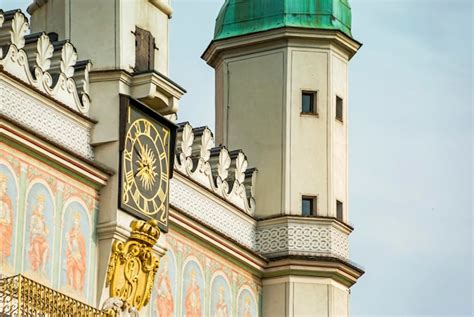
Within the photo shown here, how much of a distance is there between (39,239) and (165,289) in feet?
10.9

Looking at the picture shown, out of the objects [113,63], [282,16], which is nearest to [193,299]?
[113,63]

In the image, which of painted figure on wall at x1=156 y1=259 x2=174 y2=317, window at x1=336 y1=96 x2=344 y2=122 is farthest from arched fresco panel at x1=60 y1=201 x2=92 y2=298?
window at x1=336 y1=96 x2=344 y2=122

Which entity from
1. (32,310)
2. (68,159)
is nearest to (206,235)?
(68,159)

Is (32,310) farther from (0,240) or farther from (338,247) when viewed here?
(338,247)

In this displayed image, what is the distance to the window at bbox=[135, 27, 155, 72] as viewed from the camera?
29.0 m

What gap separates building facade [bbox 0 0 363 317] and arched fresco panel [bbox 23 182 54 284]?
0.02 metres

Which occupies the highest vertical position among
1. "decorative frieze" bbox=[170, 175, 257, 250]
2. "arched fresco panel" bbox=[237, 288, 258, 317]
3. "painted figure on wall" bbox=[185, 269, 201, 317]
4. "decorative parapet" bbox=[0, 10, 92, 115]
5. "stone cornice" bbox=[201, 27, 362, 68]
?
"stone cornice" bbox=[201, 27, 362, 68]

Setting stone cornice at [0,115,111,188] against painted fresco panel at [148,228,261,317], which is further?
painted fresco panel at [148,228,261,317]

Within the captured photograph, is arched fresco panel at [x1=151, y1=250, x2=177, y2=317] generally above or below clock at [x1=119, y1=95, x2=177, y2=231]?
below

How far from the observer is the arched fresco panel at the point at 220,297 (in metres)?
30.9

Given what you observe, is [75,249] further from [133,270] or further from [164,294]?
[164,294]

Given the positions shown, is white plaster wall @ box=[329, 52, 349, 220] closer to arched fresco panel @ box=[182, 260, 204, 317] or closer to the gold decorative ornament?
arched fresco panel @ box=[182, 260, 204, 317]

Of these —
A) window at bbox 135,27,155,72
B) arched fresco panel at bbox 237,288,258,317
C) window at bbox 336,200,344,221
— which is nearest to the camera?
window at bbox 135,27,155,72

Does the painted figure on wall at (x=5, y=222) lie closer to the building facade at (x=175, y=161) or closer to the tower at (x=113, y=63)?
the building facade at (x=175, y=161)
